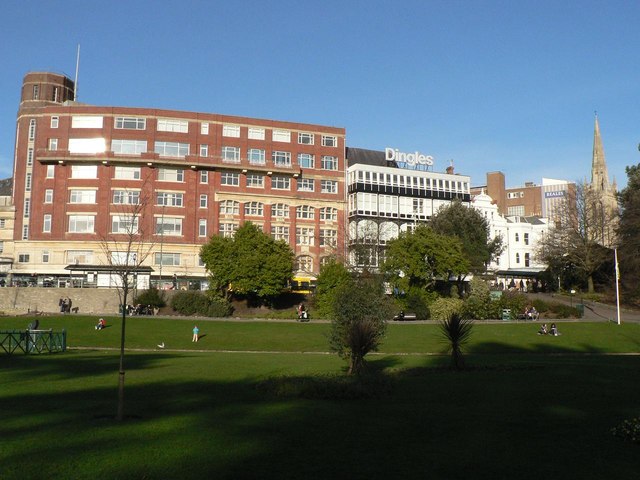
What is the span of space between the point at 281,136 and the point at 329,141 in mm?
7528

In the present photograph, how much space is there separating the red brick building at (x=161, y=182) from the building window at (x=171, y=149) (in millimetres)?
136

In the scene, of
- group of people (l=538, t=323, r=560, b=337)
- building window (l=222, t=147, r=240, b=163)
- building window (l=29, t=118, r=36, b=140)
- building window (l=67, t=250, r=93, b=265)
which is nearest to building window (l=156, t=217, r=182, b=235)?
building window (l=67, t=250, r=93, b=265)

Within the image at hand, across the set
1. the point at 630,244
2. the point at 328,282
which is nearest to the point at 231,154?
the point at 328,282

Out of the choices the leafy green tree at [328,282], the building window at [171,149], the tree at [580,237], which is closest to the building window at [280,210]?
the building window at [171,149]

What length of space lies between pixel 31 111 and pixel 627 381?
86932mm

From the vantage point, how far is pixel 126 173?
269 feet

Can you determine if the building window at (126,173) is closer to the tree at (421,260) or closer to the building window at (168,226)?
the building window at (168,226)

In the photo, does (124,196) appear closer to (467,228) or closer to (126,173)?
(126,173)

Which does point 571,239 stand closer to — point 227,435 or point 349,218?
point 349,218

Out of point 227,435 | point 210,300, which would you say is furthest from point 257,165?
point 227,435

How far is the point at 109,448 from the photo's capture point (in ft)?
37.2

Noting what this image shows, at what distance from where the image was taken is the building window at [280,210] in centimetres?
8725

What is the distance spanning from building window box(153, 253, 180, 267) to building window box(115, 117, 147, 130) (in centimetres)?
1748

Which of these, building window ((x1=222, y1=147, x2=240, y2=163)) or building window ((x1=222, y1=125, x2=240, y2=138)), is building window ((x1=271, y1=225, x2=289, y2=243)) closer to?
building window ((x1=222, y1=147, x2=240, y2=163))
